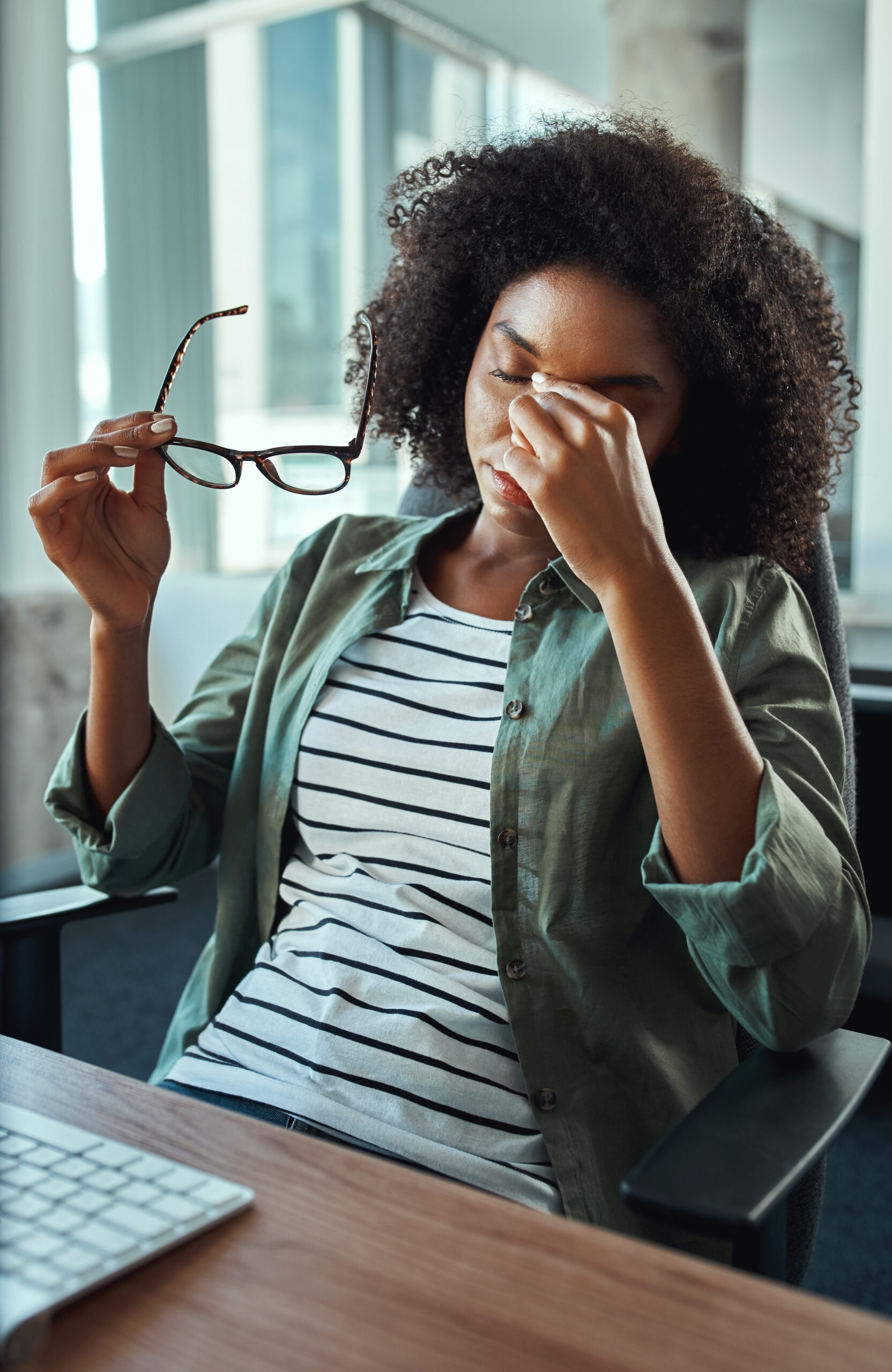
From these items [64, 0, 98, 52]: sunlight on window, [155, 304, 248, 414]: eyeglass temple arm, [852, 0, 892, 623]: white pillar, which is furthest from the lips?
[64, 0, 98, 52]: sunlight on window

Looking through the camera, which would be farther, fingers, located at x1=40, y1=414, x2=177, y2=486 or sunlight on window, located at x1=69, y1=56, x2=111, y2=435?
sunlight on window, located at x1=69, y1=56, x2=111, y2=435

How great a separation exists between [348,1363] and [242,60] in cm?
399

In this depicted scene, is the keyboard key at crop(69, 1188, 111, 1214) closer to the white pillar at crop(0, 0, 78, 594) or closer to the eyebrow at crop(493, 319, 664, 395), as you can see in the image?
the eyebrow at crop(493, 319, 664, 395)

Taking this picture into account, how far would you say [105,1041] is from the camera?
7.72ft

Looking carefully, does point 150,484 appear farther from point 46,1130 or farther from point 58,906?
point 46,1130

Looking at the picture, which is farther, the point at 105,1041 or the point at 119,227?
the point at 119,227

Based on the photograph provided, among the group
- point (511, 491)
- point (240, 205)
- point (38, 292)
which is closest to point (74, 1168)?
point (511, 491)

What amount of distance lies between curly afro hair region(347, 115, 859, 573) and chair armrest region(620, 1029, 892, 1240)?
20.0 inches

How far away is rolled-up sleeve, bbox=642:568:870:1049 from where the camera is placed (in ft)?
2.54

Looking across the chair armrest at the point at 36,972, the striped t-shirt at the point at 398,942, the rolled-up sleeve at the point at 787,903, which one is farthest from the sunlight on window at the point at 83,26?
the rolled-up sleeve at the point at 787,903

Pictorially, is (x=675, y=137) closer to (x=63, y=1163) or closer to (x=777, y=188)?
(x=63, y=1163)

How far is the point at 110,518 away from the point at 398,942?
18.8 inches

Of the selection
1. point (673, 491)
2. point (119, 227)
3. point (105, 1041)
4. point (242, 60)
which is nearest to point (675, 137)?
point (673, 491)

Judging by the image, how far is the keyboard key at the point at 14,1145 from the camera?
1.87ft
